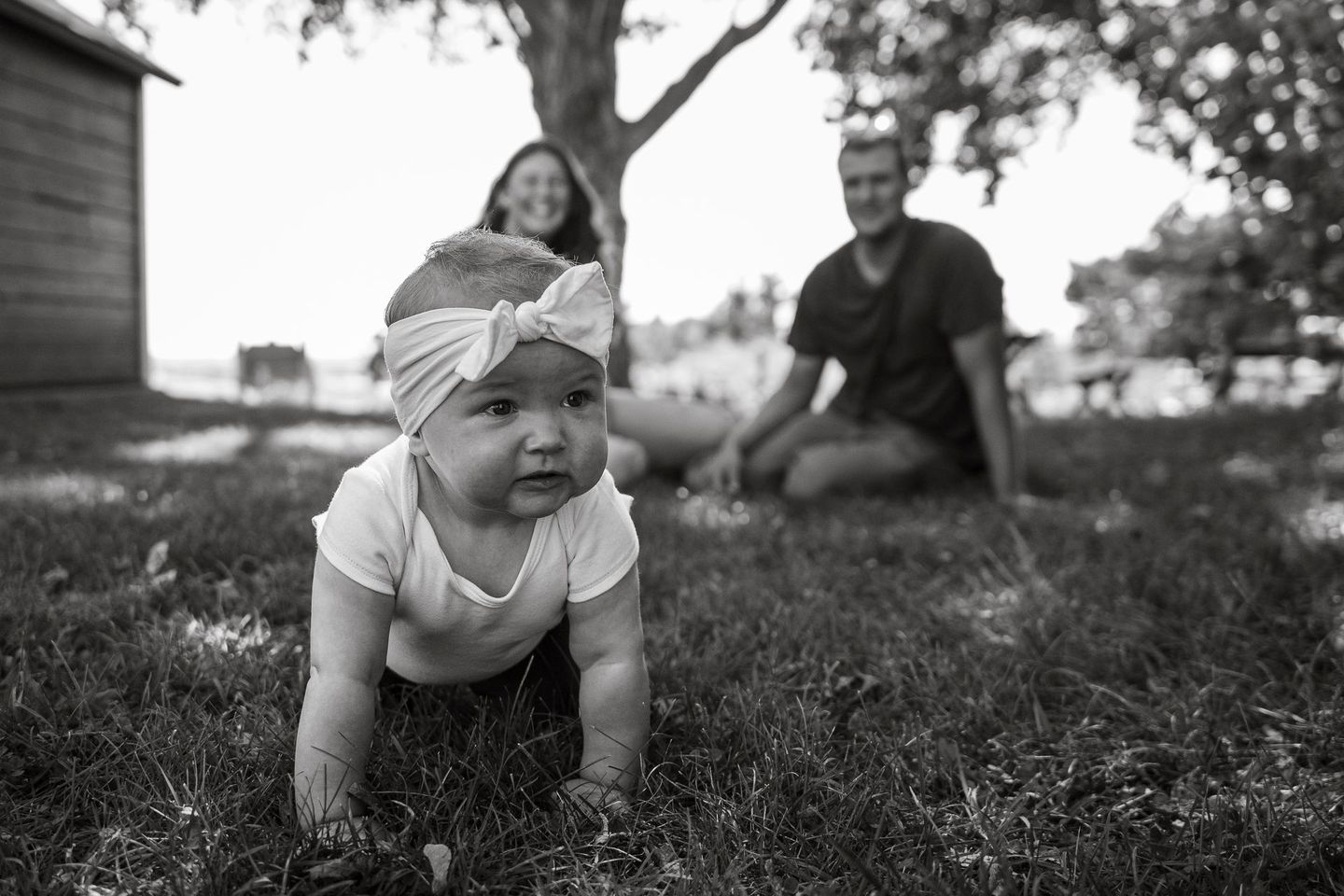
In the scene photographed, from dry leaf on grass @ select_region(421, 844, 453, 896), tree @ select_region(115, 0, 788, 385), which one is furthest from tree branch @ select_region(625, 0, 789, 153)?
dry leaf on grass @ select_region(421, 844, 453, 896)

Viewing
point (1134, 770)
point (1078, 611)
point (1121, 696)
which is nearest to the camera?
point (1134, 770)

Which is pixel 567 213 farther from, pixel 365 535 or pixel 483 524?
pixel 365 535

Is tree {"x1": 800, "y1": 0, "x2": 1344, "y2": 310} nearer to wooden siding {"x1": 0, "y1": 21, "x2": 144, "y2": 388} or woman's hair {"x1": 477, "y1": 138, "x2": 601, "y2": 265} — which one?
woman's hair {"x1": 477, "y1": 138, "x2": 601, "y2": 265}

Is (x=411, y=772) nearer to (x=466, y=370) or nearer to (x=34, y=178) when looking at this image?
(x=466, y=370)

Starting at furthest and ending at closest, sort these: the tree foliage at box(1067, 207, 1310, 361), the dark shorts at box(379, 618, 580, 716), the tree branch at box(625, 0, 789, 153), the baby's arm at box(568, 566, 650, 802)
Result: the tree foliage at box(1067, 207, 1310, 361) → the tree branch at box(625, 0, 789, 153) → the dark shorts at box(379, 618, 580, 716) → the baby's arm at box(568, 566, 650, 802)

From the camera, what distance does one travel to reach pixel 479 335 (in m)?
1.42

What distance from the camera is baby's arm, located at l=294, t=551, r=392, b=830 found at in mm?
1470

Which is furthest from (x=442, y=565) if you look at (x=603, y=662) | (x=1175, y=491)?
(x=1175, y=491)

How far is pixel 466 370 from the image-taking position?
1387mm

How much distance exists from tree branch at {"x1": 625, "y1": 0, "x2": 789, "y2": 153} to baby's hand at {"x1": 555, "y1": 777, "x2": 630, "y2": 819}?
7.66m

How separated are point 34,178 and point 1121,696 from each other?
32.6 feet

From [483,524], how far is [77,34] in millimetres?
9241

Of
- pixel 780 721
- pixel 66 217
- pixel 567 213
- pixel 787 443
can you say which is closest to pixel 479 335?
pixel 780 721

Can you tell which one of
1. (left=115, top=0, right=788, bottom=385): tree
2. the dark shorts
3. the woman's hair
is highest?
(left=115, top=0, right=788, bottom=385): tree
